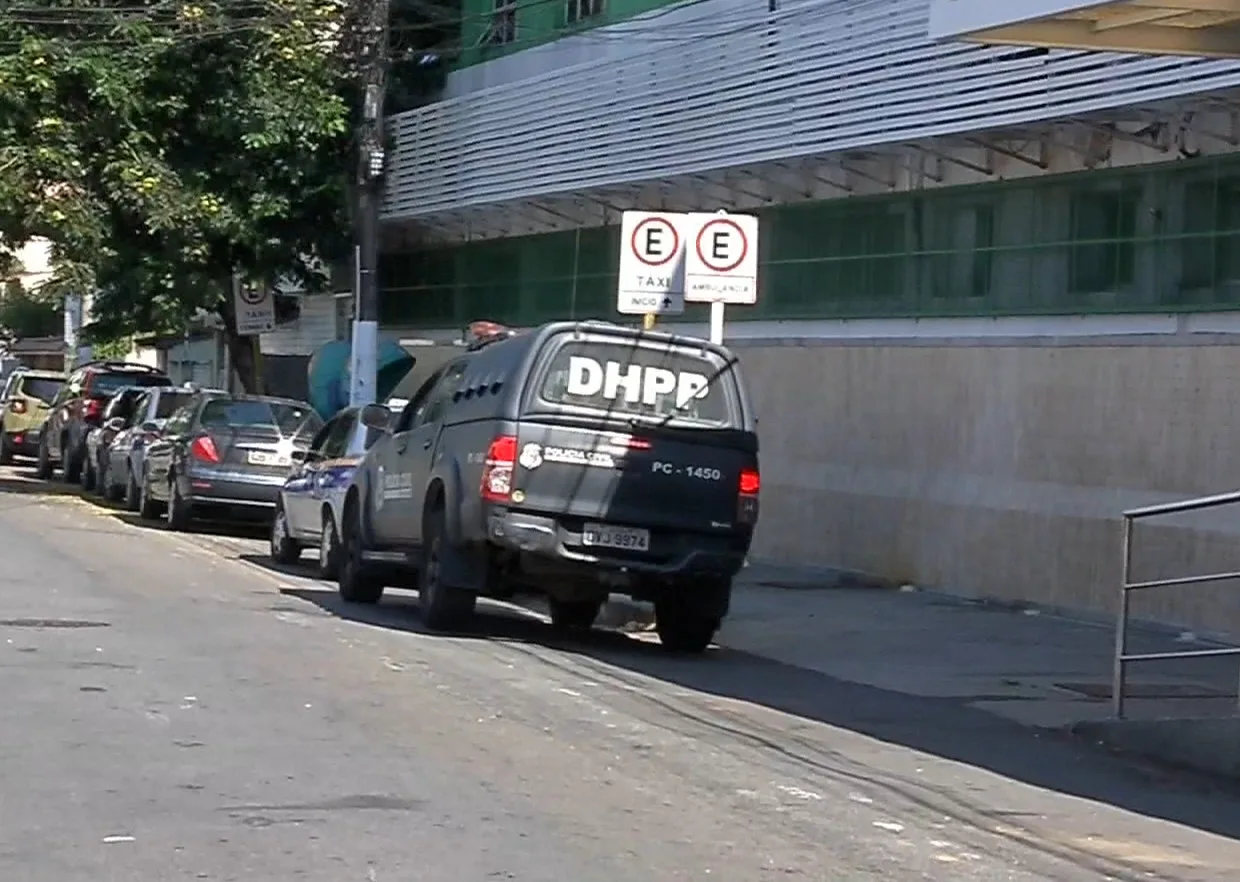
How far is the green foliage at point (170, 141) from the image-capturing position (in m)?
29.2

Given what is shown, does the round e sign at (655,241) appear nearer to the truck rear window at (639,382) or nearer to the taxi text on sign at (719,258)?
the taxi text on sign at (719,258)

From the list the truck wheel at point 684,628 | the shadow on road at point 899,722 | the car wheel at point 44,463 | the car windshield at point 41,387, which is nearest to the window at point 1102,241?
the shadow on road at point 899,722

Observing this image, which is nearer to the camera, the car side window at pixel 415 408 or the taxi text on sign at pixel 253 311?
the car side window at pixel 415 408

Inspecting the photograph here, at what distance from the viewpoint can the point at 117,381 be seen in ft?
117

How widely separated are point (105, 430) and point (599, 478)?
17936 mm

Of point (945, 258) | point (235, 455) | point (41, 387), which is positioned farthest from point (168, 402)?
point (945, 258)

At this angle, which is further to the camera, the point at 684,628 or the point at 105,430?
the point at 105,430

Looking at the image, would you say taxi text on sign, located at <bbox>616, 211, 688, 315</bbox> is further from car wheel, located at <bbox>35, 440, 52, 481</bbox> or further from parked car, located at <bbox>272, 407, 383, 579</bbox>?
car wheel, located at <bbox>35, 440, 52, 481</bbox>

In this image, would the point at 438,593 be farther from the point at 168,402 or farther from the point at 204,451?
the point at 168,402

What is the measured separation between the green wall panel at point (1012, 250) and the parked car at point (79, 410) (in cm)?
983

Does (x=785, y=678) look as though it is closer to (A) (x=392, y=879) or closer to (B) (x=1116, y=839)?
(B) (x=1116, y=839)

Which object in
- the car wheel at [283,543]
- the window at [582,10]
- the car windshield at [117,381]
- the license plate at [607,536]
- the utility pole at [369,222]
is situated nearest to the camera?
the license plate at [607,536]

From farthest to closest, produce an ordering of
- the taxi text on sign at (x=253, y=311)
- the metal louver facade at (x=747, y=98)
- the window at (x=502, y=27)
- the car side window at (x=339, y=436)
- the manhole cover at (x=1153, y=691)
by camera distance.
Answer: the window at (x=502, y=27) → the taxi text on sign at (x=253, y=311) → the car side window at (x=339, y=436) → the metal louver facade at (x=747, y=98) → the manhole cover at (x=1153, y=691)

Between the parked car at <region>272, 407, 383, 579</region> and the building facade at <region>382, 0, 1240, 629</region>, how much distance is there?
480 cm
